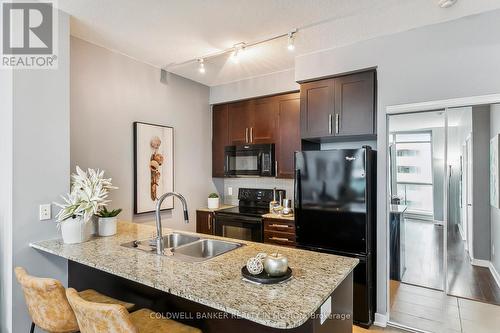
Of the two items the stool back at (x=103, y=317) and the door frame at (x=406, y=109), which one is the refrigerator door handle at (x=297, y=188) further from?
the stool back at (x=103, y=317)

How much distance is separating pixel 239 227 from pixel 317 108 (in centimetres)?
181

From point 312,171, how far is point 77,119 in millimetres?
2389

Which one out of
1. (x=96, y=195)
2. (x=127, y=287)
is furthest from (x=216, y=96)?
(x=127, y=287)

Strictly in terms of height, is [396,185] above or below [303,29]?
below

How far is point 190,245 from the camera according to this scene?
7.22 feet

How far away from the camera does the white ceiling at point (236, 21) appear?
2.25 metres

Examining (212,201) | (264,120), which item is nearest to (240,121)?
(264,120)

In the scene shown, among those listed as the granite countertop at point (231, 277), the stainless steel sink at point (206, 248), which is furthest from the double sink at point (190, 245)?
the granite countertop at point (231, 277)

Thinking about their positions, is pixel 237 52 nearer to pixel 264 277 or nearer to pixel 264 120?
pixel 264 120

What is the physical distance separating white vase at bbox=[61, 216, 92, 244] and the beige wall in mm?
875

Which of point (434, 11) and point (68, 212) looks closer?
point (68, 212)

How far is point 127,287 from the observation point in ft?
6.41

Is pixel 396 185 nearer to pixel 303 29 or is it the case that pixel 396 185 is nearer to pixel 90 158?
pixel 303 29

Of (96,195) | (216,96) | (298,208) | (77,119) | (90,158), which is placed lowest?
(298,208)
